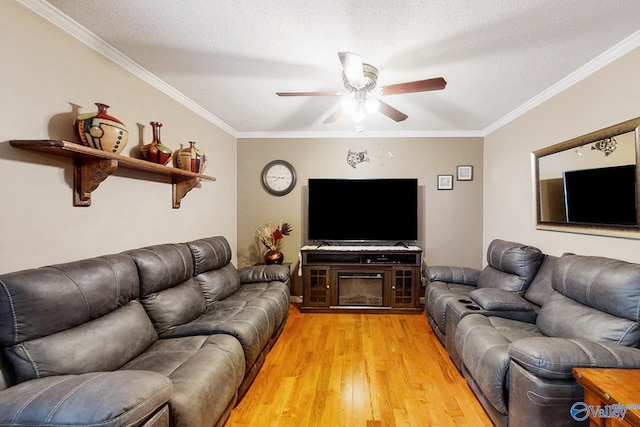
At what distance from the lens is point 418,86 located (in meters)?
1.96

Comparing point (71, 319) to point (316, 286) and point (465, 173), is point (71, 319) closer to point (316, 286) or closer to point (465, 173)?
point (316, 286)

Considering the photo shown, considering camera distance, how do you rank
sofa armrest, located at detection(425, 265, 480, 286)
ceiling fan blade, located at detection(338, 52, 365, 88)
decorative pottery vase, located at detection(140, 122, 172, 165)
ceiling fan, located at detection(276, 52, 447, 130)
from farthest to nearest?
sofa armrest, located at detection(425, 265, 480, 286) < decorative pottery vase, located at detection(140, 122, 172, 165) < ceiling fan, located at detection(276, 52, 447, 130) < ceiling fan blade, located at detection(338, 52, 365, 88)

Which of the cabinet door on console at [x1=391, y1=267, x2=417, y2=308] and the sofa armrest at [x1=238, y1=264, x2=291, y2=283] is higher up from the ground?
the sofa armrest at [x1=238, y1=264, x2=291, y2=283]

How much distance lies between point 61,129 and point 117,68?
0.72 m

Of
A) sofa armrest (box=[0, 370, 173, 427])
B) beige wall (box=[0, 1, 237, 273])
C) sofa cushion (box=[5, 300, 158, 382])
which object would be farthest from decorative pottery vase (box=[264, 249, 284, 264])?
sofa armrest (box=[0, 370, 173, 427])

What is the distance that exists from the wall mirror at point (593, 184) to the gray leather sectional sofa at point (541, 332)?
0.35 m

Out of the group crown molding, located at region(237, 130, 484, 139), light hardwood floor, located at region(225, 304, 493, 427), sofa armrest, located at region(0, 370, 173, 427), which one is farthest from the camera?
crown molding, located at region(237, 130, 484, 139)

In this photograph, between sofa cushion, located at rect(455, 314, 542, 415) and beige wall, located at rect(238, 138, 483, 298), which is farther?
beige wall, located at rect(238, 138, 483, 298)

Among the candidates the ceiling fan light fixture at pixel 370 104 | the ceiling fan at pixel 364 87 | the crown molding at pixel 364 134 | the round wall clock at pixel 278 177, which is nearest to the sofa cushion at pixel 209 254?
the round wall clock at pixel 278 177

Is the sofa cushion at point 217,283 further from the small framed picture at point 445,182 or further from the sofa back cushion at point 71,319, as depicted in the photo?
the small framed picture at point 445,182

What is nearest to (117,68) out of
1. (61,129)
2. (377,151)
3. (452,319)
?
(61,129)

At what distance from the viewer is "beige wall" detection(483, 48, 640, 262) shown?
2.02 meters

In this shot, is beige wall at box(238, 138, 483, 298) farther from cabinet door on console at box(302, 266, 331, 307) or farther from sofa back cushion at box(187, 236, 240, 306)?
sofa back cushion at box(187, 236, 240, 306)

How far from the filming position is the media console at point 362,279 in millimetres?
3764
